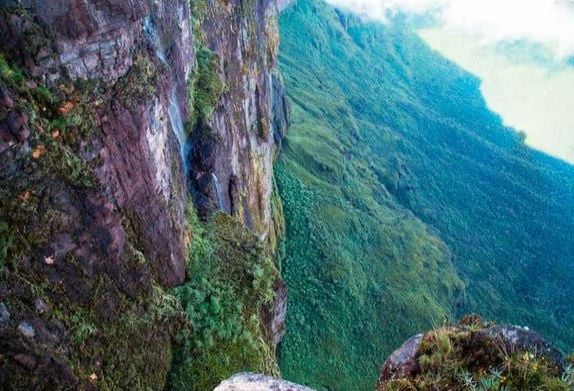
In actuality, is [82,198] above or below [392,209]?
above

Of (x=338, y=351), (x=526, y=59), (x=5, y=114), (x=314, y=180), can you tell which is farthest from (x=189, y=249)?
(x=526, y=59)

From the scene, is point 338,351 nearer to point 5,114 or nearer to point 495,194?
point 5,114

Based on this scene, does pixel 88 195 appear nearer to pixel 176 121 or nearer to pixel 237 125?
pixel 176 121

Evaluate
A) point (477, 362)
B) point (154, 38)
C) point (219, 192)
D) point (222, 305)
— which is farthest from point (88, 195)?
point (219, 192)

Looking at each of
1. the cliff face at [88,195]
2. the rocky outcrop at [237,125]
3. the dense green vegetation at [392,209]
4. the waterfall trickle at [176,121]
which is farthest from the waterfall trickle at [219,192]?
the dense green vegetation at [392,209]

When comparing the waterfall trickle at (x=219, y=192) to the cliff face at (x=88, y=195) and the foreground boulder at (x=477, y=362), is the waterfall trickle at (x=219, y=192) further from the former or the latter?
the foreground boulder at (x=477, y=362)

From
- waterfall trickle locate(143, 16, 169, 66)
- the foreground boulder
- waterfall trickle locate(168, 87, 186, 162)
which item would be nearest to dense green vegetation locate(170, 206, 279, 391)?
waterfall trickle locate(168, 87, 186, 162)
